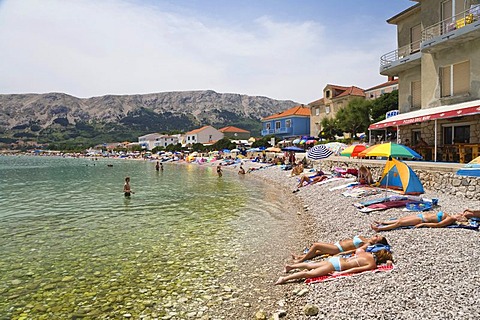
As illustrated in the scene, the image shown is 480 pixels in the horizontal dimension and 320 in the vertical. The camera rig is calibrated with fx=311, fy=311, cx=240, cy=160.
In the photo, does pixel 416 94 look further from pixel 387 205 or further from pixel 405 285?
pixel 405 285

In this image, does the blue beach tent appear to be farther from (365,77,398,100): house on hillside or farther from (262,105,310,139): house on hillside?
(262,105,310,139): house on hillside

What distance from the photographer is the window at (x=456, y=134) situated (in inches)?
688

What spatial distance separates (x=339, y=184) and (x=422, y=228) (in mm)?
9326

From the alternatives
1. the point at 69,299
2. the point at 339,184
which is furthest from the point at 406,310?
the point at 339,184

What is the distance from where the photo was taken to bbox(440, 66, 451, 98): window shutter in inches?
688

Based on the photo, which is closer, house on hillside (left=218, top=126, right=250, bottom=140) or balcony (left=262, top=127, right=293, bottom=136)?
balcony (left=262, top=127, right=293, bottom=136)

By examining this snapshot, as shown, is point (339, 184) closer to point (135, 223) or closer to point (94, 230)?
point (135, 223)

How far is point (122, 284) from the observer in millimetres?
6988

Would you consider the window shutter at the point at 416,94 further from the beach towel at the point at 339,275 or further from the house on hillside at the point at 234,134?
the house on hillside at the point at 234,134

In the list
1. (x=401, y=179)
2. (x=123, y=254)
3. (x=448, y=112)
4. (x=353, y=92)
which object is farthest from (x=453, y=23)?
(x=353, y=92)

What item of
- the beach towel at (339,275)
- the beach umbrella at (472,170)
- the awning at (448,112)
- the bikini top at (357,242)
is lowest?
→ the beach towel at (339,275)

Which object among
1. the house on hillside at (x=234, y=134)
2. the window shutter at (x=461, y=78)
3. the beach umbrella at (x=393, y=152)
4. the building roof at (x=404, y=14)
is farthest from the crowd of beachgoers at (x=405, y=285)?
the house on hillside at (x=234, y=134)

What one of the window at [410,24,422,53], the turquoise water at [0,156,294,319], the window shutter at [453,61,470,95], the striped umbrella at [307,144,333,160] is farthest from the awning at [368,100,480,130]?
the turquoise water at [0,156,294,319]

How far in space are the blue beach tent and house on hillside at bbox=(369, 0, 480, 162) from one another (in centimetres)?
448
